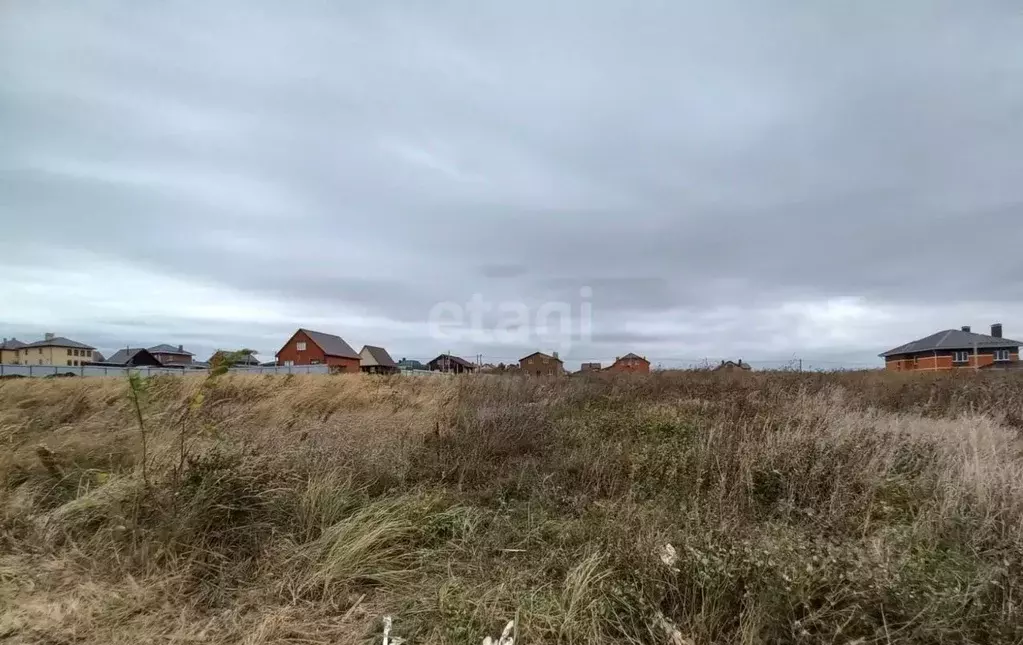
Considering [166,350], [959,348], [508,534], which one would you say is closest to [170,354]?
[166,350]

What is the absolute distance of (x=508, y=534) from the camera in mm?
3348

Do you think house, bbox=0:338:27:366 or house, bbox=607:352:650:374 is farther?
house, bbox=0:338:27:366

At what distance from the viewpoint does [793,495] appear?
3842 millimetres

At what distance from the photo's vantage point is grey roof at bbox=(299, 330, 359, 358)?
48469 mm

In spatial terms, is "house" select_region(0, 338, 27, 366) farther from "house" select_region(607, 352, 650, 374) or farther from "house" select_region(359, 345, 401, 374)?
"house" select_region(607, 352, 650, 374)

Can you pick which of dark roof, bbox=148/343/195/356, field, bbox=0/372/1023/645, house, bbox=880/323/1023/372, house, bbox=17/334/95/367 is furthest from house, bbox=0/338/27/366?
house, bbox=880/323/1023/372

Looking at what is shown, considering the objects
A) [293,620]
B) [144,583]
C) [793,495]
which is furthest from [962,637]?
[144,583]

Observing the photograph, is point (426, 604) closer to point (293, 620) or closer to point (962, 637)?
point (293, 620)

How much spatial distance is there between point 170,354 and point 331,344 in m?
19.8

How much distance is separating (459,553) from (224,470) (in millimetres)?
1861

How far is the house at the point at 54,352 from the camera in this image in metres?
62.5

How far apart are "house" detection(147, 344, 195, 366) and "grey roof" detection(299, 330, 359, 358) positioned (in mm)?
15020

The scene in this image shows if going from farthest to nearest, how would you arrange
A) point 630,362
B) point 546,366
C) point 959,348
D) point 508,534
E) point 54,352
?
point 54,352, point 959,348, point 630,362, point 546,366, point 508,534

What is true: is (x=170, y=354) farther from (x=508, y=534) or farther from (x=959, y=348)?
(x=959, y=348)
